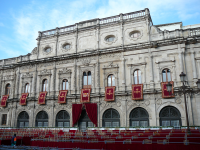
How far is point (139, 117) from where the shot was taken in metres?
23.1

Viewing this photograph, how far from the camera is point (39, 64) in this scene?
30.8 metres

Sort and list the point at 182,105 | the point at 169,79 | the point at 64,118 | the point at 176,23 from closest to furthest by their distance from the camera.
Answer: the point at 182,105 < the point at 169,79 < the point at 64,118 < the point at 176,23

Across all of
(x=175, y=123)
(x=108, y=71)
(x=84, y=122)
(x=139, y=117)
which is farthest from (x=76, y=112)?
(x=175, y=123)

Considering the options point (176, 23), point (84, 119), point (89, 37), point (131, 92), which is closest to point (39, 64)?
point (89, 37)

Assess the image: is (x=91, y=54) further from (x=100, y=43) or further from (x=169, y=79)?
(x=169, y=79)

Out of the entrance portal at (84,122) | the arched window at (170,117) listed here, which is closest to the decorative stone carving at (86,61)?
the entrance portal at (84,122)

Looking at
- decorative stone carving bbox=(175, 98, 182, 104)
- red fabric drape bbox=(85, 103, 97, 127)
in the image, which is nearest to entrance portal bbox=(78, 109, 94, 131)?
red fabric drape bbox=(85, 103, 97, 127)

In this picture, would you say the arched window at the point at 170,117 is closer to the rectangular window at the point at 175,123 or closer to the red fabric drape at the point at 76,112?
the rectangular window at the point at 175,123

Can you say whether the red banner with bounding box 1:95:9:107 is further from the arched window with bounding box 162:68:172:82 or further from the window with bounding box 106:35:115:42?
the arched window with bounding box 162:68:172:82

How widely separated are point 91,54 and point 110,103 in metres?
7.65

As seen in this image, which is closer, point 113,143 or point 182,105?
point 113,143

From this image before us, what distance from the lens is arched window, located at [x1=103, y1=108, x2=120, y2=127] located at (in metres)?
24.0

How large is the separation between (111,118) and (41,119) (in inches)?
439

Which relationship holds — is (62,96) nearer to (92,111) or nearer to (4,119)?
(92,111)
